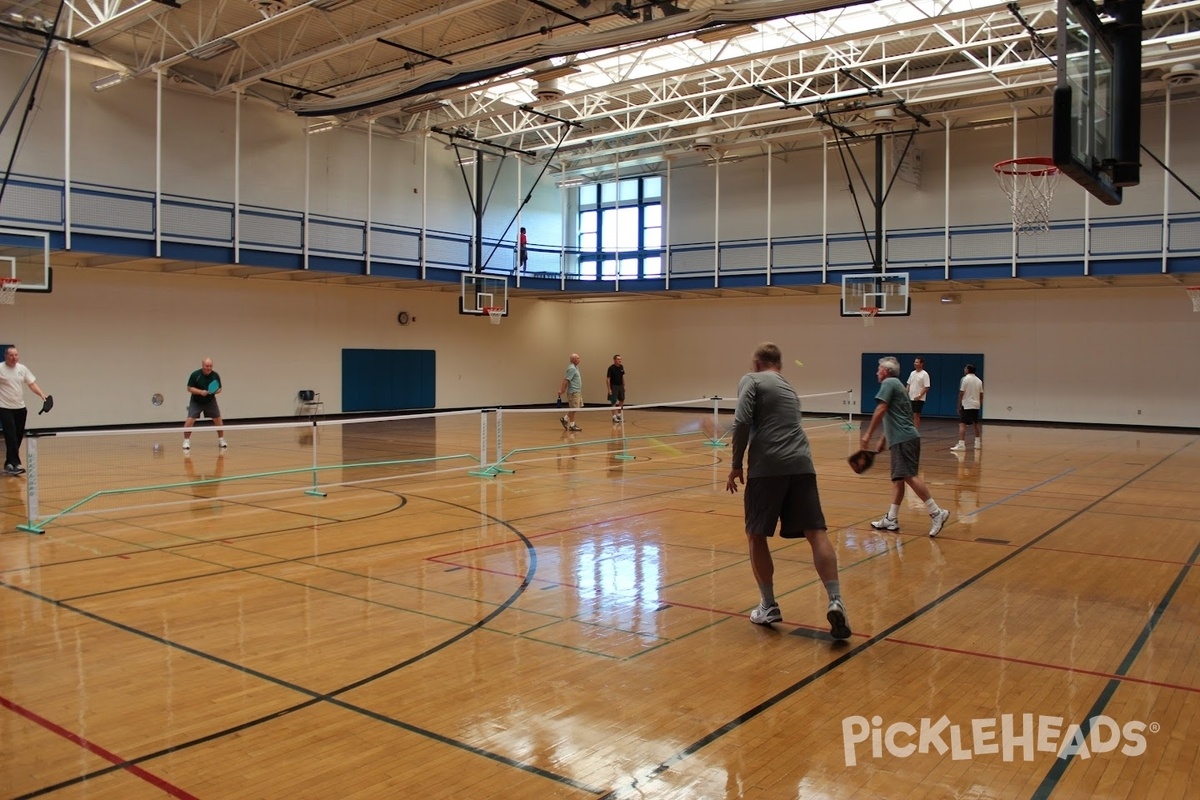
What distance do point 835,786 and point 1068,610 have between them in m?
3.72

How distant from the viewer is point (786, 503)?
5.99 m

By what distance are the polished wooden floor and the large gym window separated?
70.0 ft

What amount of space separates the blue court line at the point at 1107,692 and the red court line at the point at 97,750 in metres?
3.62

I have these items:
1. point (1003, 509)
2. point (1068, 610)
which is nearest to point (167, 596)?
point (1068, 610)

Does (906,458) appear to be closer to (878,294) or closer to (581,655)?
(581,655)

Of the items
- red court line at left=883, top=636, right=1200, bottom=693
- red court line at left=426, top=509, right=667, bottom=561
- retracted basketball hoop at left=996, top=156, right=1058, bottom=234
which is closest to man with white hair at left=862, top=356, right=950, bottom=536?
red court line at left=426, top=509, right=667, bottom=561

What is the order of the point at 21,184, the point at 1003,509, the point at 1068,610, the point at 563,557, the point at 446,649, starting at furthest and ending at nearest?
1. the point at 21,184
2. the point at 1003,509
3. the point at 563,557
4. the point at 1068,610
5. the point at 446,649

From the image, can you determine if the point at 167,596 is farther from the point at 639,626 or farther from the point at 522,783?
the point at 522,783

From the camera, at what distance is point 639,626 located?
625 centimetres

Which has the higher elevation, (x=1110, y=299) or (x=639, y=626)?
(x=1110, y=299)

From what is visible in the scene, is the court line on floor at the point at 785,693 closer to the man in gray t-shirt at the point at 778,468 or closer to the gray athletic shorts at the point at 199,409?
the man in gray t-shirt at the point at 778,468

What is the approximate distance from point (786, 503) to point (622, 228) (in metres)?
28.0

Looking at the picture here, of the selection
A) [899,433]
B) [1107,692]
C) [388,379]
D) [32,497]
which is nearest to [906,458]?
[899,433]

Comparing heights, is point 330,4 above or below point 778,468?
above
